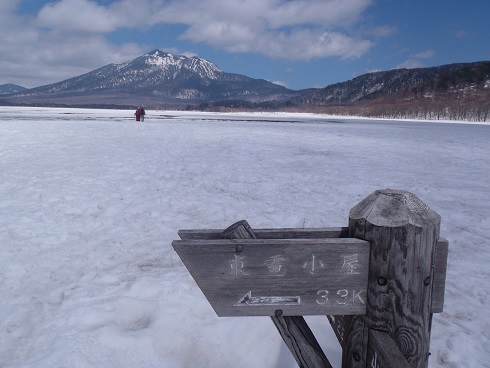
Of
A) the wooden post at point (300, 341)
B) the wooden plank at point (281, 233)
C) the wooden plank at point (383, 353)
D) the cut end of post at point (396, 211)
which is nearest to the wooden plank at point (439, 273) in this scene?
the cut end of post at point (396, 211)

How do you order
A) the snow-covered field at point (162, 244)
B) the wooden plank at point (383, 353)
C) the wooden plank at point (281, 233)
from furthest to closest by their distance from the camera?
the snow-covered field at point (162, 244) → the wooden plank at point (281, 233) → the wooden plank at point (383, 353)

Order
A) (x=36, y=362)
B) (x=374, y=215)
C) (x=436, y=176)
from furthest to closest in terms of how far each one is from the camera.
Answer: (x=436, y=176) < (x=36, y=362) < (x=374, y=215)

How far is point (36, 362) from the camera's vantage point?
289 centimetres

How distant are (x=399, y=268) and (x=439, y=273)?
7.4 inches

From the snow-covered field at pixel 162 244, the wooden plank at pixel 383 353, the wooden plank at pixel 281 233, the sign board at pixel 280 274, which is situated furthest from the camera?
A: the snow-covered field at pixel 162 244

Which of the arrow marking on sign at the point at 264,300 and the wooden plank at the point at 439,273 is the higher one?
the wooden plank at the point at 439,273

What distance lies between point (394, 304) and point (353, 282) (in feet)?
0.53

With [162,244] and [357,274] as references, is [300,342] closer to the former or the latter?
[357,274]

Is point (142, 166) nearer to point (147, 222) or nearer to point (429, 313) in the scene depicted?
point (147, 222)

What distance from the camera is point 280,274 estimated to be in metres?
1.53

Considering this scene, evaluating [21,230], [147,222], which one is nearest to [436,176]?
[147,222]

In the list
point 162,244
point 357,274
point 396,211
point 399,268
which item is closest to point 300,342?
point 357,274

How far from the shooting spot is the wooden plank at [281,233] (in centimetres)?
160

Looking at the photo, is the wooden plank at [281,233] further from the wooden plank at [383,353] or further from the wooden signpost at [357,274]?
the wooden plank at [383,353]
